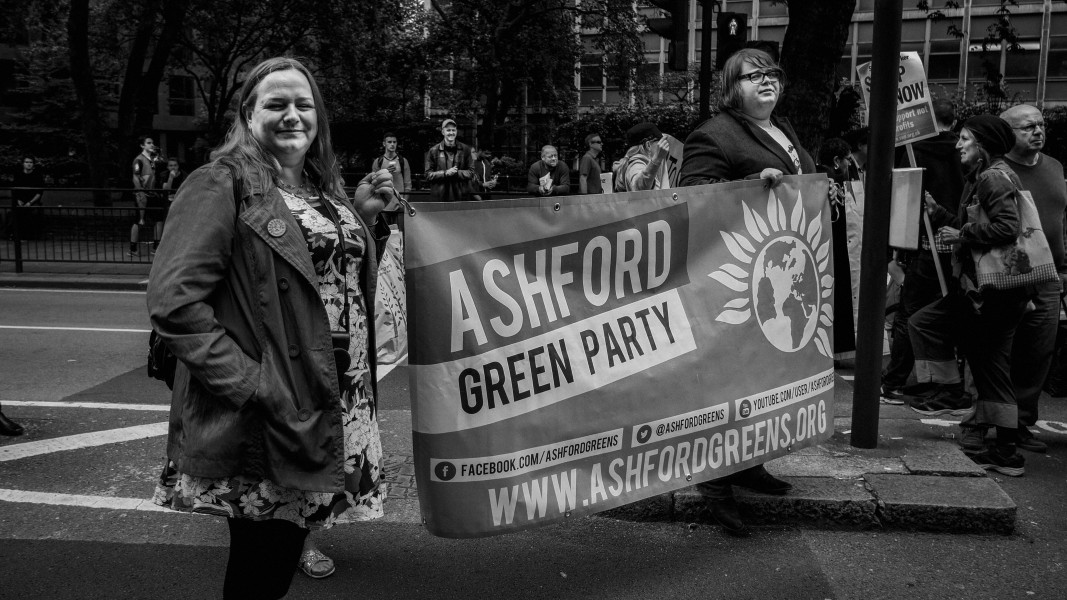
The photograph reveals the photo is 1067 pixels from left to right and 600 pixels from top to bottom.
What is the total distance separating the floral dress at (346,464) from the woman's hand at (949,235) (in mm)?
3694

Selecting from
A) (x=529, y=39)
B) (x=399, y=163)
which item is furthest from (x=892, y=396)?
(x=529, y=39)

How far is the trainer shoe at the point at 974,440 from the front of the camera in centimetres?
509

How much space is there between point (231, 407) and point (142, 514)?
90.2 inches

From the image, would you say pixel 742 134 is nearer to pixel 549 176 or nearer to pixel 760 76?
pixel 760 76

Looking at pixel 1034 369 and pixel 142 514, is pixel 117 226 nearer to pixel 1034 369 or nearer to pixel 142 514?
pixel 142 514

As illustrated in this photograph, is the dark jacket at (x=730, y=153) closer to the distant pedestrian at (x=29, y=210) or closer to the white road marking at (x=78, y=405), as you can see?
the white road marking at (x=78, y=405)

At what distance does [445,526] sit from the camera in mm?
3080

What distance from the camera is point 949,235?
5.10m

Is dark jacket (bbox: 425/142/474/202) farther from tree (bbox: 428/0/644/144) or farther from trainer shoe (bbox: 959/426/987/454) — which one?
tree (bbox: 428/0/644/144)

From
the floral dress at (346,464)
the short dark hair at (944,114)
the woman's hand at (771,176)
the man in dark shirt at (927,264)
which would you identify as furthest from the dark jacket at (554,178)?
the floral dress at (346,464)

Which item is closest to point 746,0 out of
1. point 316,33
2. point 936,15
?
point 316,33

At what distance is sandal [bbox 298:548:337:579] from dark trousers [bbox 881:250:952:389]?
165 inches

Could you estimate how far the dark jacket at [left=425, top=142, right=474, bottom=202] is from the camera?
513 inches

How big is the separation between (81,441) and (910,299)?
545cm
